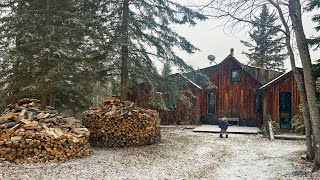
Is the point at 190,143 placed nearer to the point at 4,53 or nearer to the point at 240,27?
the point at 240,27

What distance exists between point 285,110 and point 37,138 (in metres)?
14.8

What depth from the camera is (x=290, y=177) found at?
6410 millimetres

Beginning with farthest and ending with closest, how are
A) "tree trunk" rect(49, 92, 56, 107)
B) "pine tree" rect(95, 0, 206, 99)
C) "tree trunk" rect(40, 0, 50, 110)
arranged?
"tree trunk" rect(49, 92, 56, 107), "pine tree" rect(95, 0, 206, 99), "tree trunk" rect(40, 0, 50, 110)

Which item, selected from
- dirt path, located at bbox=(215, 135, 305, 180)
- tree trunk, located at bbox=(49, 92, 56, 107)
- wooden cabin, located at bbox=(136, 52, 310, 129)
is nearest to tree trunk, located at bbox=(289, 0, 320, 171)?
dirt path, located at bbox=(215, 135, 305, 180)

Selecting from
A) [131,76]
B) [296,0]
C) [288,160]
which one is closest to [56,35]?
[131,76]

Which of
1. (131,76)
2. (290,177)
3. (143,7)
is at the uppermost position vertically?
(143,7)

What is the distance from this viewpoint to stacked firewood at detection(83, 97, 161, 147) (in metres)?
10.2

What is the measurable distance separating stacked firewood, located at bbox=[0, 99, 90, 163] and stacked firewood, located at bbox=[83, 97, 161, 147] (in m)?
1.33

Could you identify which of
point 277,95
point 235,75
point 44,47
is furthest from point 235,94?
point 44,47

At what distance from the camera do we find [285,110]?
687 inches

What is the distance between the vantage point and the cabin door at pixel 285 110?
16750 mm

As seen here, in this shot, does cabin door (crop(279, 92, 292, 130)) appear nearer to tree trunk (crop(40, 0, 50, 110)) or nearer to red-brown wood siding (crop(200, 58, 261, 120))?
red-brown wood siding (crop(200, 58, 261, 120))

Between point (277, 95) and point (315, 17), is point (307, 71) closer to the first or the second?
point (315, 17)

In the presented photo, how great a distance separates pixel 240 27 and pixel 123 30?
196 inches
